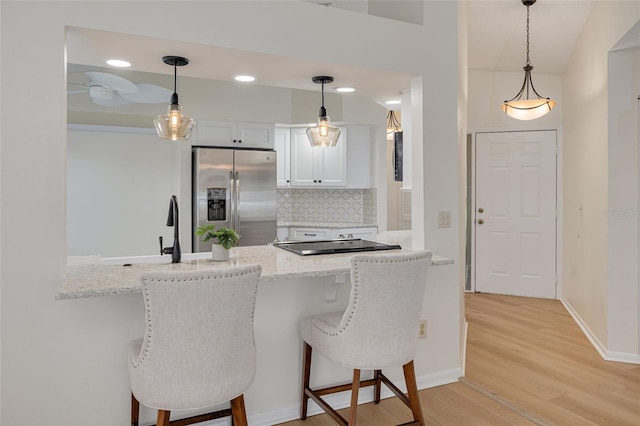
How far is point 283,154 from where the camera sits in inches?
231

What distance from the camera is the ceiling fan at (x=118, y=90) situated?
3064 mm

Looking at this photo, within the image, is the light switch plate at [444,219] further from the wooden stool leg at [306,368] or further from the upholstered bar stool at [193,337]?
the upholstered bar stool at [193,337]

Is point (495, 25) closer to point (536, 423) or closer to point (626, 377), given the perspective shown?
point (626, 377)

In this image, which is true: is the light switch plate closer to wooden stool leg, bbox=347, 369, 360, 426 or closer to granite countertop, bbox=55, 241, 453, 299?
granite countertop, bbox=55, 241, 453, 299

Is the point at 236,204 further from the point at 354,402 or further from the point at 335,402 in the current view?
the point at 354,402

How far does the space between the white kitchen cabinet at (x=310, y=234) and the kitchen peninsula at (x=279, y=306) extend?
2720 millimetres

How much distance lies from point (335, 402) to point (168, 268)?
1263 mm

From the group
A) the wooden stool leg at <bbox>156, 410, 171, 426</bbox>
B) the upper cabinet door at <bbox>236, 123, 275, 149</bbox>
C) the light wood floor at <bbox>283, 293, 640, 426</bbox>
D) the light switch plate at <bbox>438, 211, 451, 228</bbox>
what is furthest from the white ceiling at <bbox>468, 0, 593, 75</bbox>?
the wooden stool leg at <bbox>156, 410, 171, 426</bbox>

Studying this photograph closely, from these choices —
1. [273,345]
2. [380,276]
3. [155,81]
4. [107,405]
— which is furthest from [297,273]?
[155,81]

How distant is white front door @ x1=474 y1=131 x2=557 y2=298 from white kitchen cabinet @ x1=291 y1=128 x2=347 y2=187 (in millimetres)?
1676

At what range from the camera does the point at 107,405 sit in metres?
2.13

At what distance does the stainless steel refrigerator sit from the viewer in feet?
16.2

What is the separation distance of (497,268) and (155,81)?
4.61m

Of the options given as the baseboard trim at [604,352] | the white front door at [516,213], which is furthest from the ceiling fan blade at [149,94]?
the baseboard trim at [604,352]
